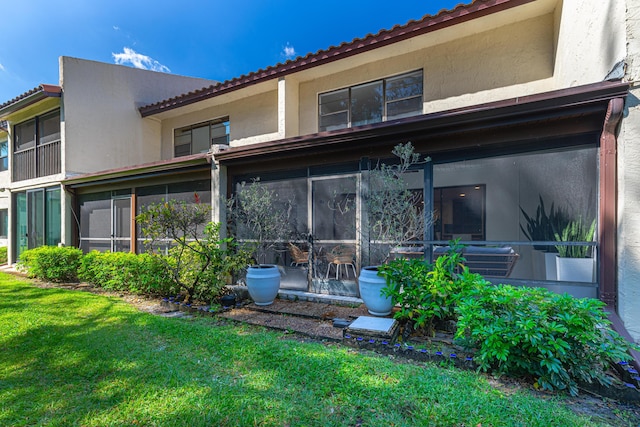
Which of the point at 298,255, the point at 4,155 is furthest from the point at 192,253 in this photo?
the point at 4,155

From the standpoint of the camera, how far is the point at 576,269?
175 inches

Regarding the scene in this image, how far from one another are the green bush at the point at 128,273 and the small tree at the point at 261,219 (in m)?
1.88

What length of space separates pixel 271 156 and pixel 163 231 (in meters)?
2.66

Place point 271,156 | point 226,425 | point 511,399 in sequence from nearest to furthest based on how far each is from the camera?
point 226,425 → point 511,399 → point 271,156

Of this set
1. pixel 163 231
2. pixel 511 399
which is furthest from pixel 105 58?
pixel 511 399

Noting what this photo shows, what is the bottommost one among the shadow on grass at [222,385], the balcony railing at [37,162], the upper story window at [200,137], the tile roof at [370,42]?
the shadow on grass at [222,385]

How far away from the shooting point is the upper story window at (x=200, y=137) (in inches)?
395

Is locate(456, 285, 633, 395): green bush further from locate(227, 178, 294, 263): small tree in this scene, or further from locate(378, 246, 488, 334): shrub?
locate(227, 178, 294, 263): small tree

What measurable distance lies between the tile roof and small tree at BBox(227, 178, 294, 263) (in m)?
3.05

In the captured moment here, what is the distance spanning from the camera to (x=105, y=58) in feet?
38.3

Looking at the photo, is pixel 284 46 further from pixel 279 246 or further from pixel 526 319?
pixel 526 319

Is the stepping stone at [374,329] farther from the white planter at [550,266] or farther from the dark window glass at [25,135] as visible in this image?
the dark window glass at [25,135]

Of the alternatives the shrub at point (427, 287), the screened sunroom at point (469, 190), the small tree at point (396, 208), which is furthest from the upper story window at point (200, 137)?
the shrub at point (427, 287)

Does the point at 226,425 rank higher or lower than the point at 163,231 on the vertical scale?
lower
